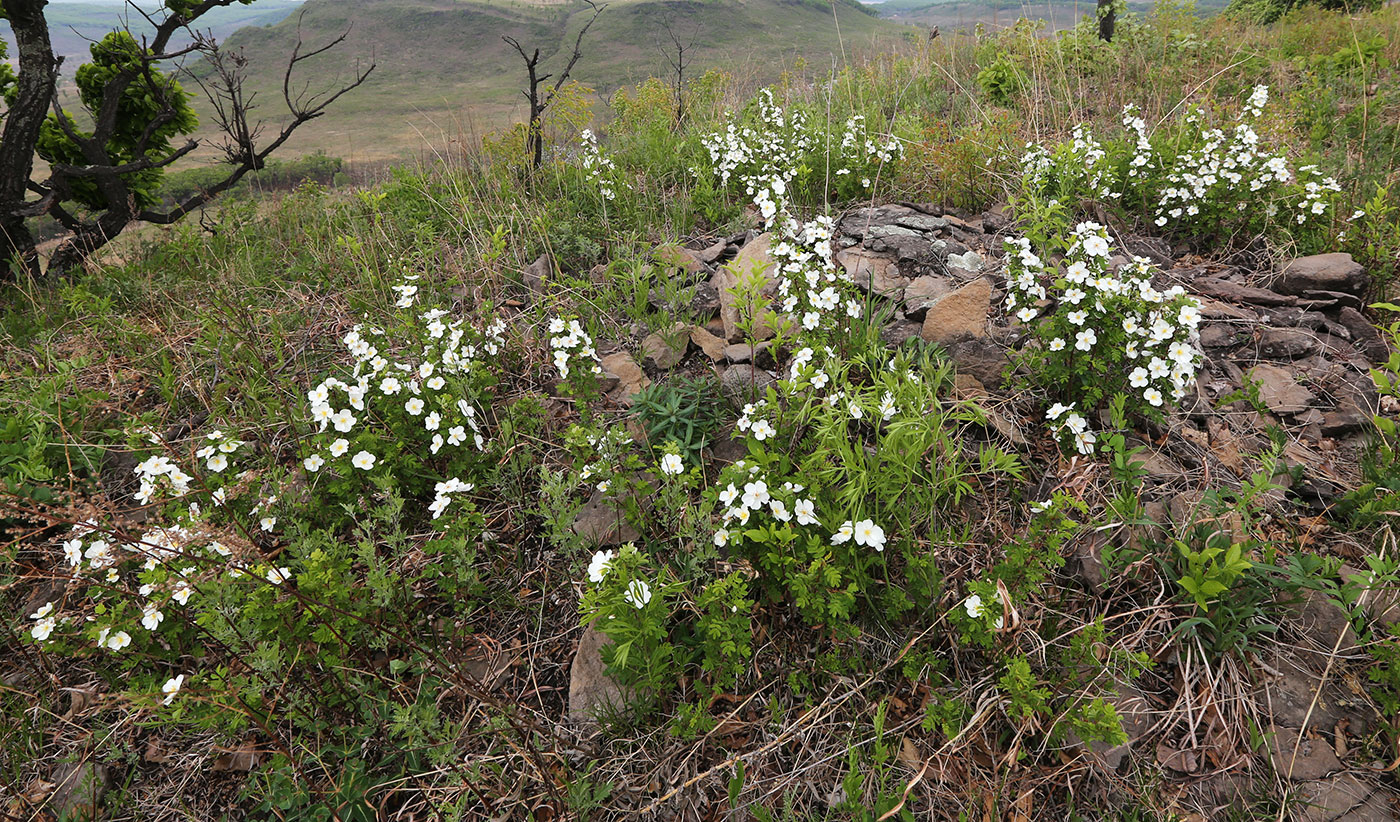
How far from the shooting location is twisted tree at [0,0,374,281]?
6801mm

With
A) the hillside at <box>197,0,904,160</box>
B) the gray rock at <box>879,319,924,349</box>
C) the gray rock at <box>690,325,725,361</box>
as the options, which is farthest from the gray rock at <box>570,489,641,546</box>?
the hillside at <box>197,0,904,160</box>

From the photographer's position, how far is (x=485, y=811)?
2.12 metres

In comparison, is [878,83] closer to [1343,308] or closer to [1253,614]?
[1343,308]

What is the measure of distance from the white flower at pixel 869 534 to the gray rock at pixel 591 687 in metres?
0.97

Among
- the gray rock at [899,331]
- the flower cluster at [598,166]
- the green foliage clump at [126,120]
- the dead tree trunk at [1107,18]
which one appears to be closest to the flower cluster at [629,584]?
the gray rock at [899,331]

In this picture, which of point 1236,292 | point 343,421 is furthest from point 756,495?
point 1236,292

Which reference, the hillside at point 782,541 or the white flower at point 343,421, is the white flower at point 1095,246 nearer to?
the hillside at point 782,541

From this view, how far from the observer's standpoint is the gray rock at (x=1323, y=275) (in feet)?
11.1

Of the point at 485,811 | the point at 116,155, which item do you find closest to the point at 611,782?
the point at 485,811

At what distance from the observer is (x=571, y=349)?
3041mm

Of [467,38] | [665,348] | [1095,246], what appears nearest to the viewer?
[1095,246]

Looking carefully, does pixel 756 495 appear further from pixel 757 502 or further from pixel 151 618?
pixel 151 618

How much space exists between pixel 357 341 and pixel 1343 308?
16.6 ft

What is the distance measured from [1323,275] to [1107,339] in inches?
77.2
